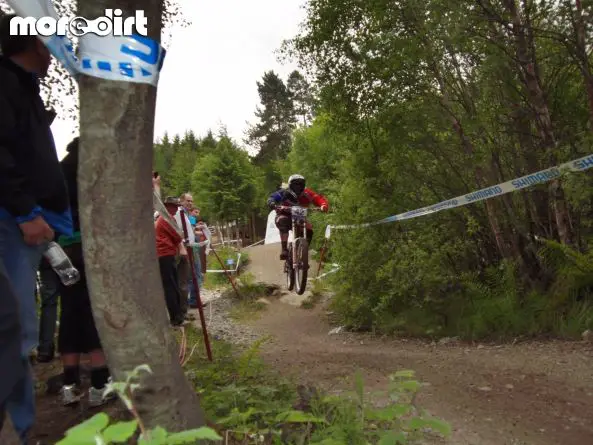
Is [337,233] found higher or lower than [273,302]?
higher

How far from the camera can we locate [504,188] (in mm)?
6188

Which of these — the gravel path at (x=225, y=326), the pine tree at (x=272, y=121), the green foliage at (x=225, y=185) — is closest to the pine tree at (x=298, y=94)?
the pine tree at (x=272, y=121)

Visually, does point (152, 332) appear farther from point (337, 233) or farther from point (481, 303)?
point (337, 233)

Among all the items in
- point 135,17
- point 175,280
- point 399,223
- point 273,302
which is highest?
point 135,17

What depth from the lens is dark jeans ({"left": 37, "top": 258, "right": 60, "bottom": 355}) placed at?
4.57 metres

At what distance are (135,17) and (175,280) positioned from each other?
457cm

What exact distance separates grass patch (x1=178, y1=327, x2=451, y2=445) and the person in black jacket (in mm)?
956

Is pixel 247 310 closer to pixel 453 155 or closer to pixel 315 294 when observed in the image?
pixel 315 294

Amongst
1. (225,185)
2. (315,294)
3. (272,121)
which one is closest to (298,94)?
(272,121)

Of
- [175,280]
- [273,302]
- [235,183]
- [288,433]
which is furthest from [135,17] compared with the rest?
[235,183]

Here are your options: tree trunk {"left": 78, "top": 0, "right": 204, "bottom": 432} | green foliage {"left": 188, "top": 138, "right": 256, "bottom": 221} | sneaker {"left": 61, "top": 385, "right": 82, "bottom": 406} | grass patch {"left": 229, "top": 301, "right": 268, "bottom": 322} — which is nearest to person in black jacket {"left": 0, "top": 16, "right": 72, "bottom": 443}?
tree trunk {"left": 78, "top": 0, "right": 204, "bottom": 432}

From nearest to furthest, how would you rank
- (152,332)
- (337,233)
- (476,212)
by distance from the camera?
(152,332) → (476,212) → (337,233)

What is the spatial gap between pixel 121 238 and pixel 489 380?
3.61 metres

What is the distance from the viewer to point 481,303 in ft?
23.0
